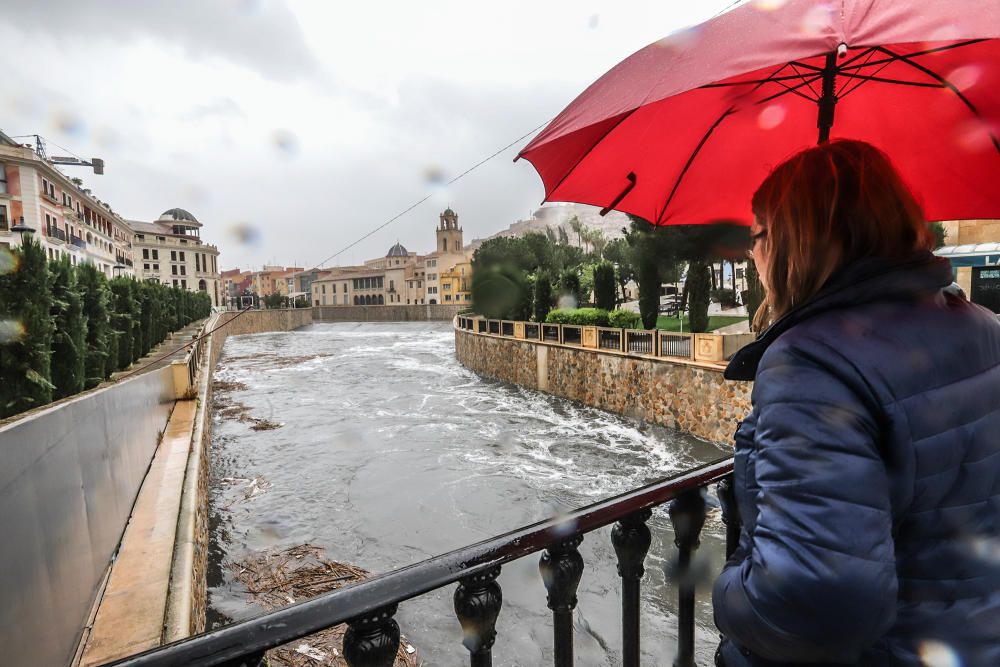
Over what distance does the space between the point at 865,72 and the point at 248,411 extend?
67.5 ft

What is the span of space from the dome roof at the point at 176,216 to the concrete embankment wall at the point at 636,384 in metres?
82.5

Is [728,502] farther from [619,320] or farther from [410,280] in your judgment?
[410,280]

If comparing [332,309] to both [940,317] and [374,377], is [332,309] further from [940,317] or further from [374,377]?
[940,317]

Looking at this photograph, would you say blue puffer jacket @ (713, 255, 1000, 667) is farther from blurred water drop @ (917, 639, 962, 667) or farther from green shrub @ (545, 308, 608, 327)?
green shrub @ (545, 308, 608, 327)

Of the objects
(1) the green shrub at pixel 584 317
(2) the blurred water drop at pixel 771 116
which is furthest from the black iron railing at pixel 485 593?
(1) the green shrub at pixel 584 317

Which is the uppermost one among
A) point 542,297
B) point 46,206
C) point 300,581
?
point 46,206

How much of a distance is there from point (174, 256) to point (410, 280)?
34.7 metres

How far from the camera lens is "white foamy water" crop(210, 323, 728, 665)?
7199mm

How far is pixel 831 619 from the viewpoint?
83 cm

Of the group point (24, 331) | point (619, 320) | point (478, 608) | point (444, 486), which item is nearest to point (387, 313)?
point (619, 320)

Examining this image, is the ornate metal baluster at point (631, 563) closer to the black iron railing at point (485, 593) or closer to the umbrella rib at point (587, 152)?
the black iron railing at point (485, 593)

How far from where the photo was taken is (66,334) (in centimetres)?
827

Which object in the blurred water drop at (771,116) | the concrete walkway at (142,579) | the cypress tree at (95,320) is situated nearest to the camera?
the blurred water drop at (771,116)

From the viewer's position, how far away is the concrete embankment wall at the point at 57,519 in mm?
2680
